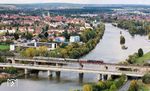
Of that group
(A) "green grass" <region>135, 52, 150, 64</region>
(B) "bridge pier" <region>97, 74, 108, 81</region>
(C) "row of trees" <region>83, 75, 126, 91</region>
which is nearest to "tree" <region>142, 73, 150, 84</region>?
(C) "row of trees" <region>83, 75, 126, 91</region>

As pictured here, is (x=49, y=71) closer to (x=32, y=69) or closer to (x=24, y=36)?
(x=32, y=69)

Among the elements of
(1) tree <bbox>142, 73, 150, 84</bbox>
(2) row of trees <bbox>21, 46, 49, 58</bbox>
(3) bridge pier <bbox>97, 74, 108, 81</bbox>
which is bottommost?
(3) bridge pier <bbox>97, 74, 108, 81</bbox>

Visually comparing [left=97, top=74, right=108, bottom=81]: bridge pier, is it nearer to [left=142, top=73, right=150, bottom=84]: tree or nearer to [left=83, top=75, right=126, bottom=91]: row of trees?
[left=142, top=73, right=150, bottom=84]: tree

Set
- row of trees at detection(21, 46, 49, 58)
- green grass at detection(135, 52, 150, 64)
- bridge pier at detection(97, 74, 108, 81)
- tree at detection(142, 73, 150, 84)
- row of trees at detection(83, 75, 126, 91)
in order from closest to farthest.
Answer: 1. row of trees at detection(83, 75, 126, 91)
2. tree at detection(142, 73, 150, 84)
3. bridge pier at detection(97, 74, 108, 81)
4. green grass at detection(135, 52, 150, 64)
5. row of trees at detection(21, 46, 49, 58)

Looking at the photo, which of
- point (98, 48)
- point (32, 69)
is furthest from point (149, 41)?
point (32, 69)

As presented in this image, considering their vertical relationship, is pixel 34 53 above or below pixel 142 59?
above

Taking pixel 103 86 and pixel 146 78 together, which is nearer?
pixel 103 86

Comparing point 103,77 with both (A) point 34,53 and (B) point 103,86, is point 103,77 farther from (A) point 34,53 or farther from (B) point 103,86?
(A) point 34,53

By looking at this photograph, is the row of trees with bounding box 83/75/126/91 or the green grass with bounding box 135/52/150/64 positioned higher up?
the row of trees with bounding box 83/75/126/91

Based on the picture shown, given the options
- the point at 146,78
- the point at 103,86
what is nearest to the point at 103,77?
the point at 146,78

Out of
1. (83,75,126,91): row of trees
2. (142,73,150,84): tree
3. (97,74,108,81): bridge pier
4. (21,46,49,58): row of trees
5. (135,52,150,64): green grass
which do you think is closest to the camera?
(83,75,126,91): row of trees

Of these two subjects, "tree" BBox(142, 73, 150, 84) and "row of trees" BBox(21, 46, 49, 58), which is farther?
"row of trees" BBox(21, 46, 49, 58)
